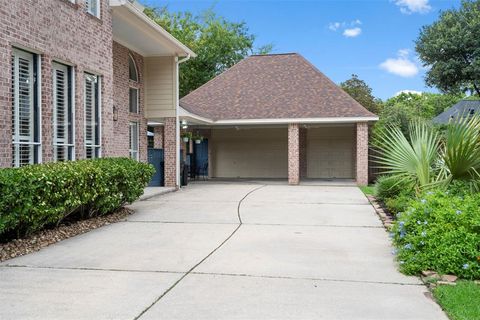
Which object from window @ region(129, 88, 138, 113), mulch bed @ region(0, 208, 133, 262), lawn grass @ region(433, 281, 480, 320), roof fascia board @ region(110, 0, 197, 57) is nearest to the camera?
lawn grass @ region(433, 281, 480, 320)

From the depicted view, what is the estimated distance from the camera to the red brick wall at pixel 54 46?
820cm

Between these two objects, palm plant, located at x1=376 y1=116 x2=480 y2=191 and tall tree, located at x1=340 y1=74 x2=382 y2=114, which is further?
tall tree, located at x1=340 y1=74 x2=382 y2=114

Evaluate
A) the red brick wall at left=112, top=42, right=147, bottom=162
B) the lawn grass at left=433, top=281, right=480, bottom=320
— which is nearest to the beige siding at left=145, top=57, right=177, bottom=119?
the red brick wall at left=112, top=42, right=147, bottom=162

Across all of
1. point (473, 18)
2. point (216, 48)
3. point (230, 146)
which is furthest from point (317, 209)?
point (216, 48)

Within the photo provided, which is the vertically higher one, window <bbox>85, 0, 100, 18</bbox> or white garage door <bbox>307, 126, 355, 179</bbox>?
window <bbox>85, 0, 100, 18</bbox>

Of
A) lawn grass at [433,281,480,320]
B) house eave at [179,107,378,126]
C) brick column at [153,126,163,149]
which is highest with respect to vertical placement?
house eave at [179,107,378,126]

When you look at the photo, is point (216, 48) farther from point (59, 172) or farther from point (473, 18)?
point (59, 172)

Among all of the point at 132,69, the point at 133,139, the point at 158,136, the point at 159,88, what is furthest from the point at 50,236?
the point at 158,136

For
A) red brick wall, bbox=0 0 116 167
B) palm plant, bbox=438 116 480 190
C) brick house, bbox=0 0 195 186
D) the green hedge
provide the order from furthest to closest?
brick house, bbox=0 0 195 186 → red brick wall, bbox=0 0 116 167 → the green hedge → palm plant, bbox=438 116 480 190

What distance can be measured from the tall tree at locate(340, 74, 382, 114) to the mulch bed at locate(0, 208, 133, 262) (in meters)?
32.1

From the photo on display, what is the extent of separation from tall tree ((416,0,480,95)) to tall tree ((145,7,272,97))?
14.8 meters

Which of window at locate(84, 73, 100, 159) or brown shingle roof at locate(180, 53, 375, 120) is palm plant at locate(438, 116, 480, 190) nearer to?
window at locate(84, 73, 100, 159)

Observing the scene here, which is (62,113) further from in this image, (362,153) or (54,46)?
(362,153)

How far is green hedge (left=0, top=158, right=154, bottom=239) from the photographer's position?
6.50 meters
